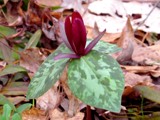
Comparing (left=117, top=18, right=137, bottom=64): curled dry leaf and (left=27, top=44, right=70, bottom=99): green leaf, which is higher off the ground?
(left=27, top=44, right=70, bottom=99): green leaf

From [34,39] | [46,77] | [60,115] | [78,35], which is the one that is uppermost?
[78,35]

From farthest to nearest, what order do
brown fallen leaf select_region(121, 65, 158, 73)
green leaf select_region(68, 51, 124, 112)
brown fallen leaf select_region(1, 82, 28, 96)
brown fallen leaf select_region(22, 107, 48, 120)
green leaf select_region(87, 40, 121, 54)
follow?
brown fallen leaf select_region(121, 65, 158, 73) → brown fallen leaf select_region(1, 82, 28, 96) → brown fallen leaf select_region(22, 107, 48, 120) → green leaf select_region(87, 40, 121, 54) → green leaf select_region(68, 51, 124, 112)

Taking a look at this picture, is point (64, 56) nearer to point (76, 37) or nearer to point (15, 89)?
point (76, 37)

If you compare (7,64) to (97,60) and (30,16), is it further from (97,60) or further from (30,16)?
(97,60)

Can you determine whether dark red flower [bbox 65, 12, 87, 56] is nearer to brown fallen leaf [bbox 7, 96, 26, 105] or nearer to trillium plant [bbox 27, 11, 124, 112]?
trillium plant [bbox 27, 11, 124, 112]

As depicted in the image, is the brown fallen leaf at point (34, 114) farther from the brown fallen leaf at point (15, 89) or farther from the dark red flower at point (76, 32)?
the dark red flower at point (76, 32)

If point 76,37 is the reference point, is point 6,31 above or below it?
below

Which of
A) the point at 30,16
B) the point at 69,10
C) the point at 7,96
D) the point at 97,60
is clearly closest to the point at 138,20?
the point at 69,10

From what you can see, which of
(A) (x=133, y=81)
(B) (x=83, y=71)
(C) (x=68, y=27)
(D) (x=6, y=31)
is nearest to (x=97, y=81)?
(B) (x=83, y=71)

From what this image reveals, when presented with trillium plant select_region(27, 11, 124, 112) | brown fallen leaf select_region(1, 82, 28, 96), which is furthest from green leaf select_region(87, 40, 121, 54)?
brown fallen leaf select_region(1, 82, 28, 96)
